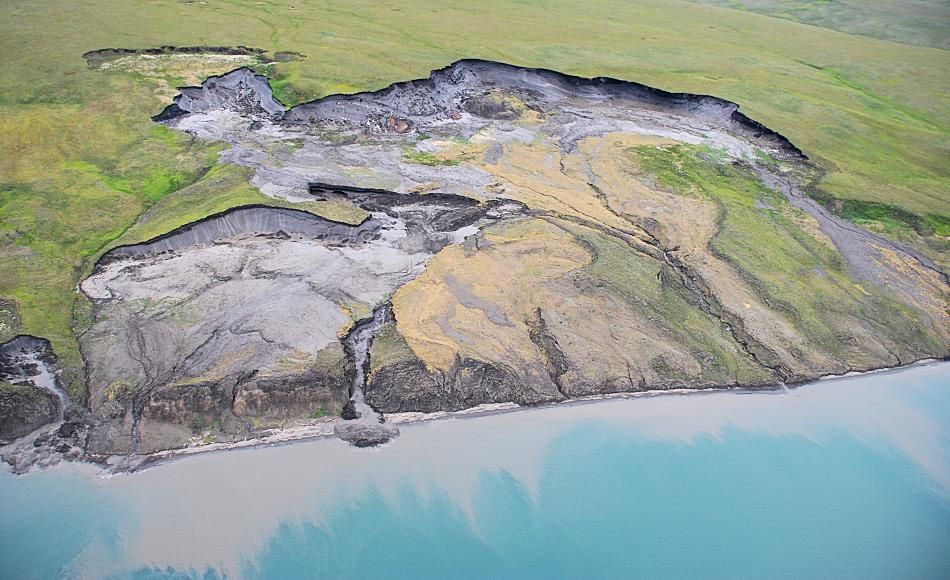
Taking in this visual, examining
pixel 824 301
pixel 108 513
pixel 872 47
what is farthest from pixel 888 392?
pixel 872 47

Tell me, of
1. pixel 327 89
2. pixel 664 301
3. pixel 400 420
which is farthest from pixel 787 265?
pixel 327 89

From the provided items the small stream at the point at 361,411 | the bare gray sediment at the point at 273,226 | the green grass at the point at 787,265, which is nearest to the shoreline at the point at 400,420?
the small stream at the point at 361,411

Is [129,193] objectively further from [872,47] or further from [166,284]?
[872,47]

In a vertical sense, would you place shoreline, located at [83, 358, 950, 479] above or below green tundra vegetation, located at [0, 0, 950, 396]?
below

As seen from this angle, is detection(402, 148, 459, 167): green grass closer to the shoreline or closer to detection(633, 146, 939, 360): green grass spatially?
detection(633, 146, 939, 360): green grass

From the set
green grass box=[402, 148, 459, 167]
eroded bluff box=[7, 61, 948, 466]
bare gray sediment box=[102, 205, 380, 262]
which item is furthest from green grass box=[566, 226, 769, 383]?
bare gray sediment box=[102, 205, 380, 262]

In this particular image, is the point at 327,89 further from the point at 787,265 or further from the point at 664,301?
the point at 787,265
